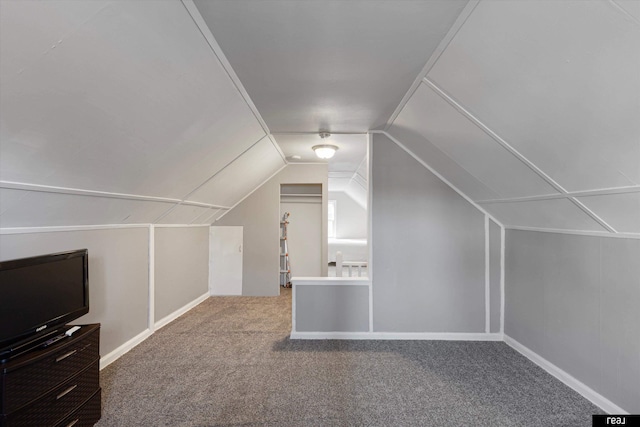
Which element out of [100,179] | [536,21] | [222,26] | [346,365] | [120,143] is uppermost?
[222,26]

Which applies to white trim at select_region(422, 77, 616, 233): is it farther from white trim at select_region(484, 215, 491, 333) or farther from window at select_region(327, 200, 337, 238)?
window at select_region(327, 200, 337, 238)

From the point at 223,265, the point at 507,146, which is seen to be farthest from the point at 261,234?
the point at 507,146

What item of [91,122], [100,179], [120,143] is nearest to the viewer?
[91,122]

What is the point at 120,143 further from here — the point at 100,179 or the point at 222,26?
the point at 222,26

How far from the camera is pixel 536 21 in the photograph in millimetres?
1372

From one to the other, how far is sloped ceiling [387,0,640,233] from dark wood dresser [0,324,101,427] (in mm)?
2897

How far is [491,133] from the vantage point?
7.34ft

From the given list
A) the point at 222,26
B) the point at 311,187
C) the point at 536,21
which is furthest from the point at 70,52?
the point at 311,187

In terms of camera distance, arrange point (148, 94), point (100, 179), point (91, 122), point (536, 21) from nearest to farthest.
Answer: point (536, 21) < point (91, 122) < point (148, 94) < point (100, 179)

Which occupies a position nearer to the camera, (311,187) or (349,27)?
(349,27)

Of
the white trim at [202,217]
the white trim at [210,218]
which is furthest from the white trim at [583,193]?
the white trim at [210,218]

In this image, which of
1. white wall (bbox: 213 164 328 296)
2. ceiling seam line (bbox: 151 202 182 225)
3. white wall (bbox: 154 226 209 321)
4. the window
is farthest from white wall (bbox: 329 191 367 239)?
ceiling seam line (bbox: 151 202 182 225)

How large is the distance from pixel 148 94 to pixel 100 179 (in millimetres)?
783

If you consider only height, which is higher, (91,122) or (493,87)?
(493,87)
